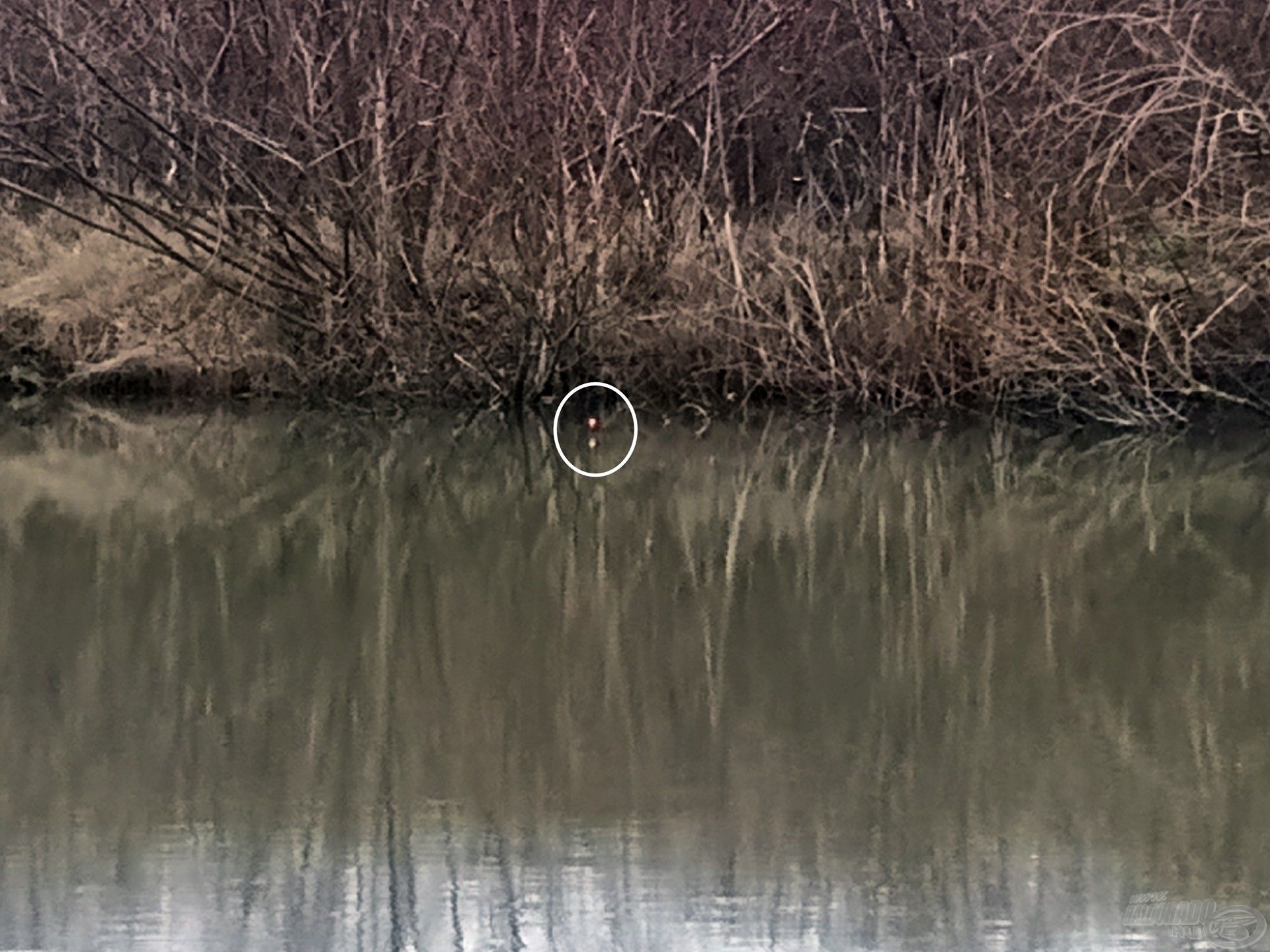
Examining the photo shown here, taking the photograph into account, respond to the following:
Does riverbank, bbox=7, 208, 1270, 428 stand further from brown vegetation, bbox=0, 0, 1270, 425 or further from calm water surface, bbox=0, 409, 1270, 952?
calm water surface, bbox=0, 409, 1270, 952

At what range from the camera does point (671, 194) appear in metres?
11.8

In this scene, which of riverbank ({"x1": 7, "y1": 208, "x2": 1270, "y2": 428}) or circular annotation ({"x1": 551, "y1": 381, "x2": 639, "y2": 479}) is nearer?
circular annotation ({"x1": 551, "y1": 381, "x2": 639, "y2": 479})

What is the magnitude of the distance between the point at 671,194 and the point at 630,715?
7399 mm

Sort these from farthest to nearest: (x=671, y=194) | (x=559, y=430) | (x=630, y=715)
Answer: (x=671, y=194) → (x=559, y=430) → (x=630, y=715)

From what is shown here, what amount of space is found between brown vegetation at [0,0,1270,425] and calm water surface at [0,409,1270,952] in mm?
2535

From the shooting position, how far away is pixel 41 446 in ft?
35.1

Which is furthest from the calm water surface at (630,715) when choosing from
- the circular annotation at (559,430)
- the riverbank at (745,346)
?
the riverbank at (745,346)

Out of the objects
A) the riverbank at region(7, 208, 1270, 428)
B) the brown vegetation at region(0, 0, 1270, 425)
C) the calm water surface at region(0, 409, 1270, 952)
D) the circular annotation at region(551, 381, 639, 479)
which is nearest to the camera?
the calm water surface at region(0, 409, 1270, 952)

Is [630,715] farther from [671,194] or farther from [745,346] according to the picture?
[671,194]

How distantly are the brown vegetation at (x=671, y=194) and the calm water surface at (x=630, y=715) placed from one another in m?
2.53

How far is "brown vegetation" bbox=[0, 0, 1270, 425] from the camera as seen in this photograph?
10.9m

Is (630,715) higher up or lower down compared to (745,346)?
lower down

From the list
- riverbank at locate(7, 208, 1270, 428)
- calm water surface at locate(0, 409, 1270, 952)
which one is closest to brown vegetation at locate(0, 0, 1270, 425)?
riverbank at locate(7, 208, 1270, 428)

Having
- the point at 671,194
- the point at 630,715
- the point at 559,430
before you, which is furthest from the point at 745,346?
the point at 630,715
